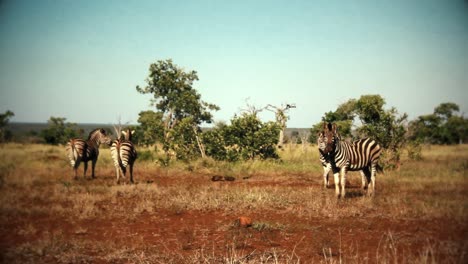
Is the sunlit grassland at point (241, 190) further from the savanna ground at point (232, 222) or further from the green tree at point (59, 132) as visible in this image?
the green tree at point (59, 132)

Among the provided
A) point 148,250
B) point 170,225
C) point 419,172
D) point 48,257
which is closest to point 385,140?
point 419,172

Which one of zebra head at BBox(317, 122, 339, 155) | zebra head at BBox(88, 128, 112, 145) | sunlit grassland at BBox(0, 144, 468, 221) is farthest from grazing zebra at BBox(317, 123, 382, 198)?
zebra head at BBox(88, 128, 112, 145)

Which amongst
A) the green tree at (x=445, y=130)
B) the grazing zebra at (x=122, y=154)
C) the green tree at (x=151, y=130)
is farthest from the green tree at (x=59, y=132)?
the green tree at (x=445, y=130)

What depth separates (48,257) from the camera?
222 inches

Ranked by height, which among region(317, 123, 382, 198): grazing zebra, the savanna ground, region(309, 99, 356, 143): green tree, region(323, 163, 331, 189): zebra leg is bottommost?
the savanna ground

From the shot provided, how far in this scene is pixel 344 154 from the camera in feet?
34.2

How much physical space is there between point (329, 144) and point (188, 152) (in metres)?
12.3

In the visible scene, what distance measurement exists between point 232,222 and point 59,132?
3662 cm

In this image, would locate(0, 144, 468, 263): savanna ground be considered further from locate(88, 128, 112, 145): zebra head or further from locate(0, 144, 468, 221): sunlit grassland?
locate(88, 128, 112, 145): zebra head

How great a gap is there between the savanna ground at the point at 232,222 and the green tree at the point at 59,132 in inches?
908

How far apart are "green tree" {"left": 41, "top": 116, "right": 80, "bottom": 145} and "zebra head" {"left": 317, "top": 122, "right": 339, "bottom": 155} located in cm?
3210

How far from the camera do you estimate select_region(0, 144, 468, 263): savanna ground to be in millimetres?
5723

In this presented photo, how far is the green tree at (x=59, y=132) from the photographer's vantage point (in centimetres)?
3615

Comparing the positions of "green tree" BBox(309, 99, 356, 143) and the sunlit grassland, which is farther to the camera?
"green tree" BBox(309, 99, 356, 143)
